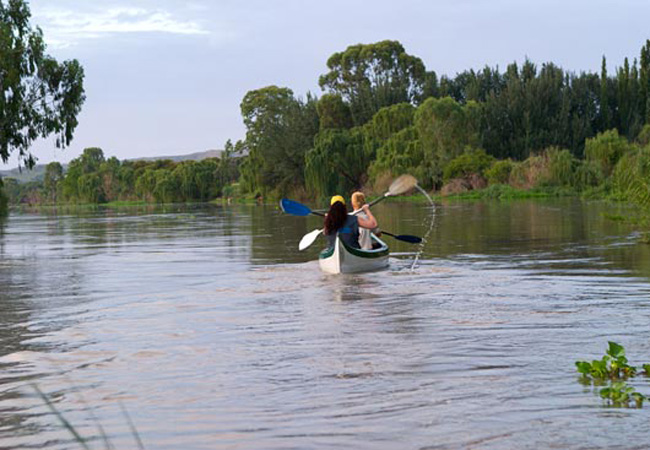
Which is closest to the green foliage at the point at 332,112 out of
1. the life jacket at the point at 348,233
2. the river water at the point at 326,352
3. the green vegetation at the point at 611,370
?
the river water at the point at 326,352

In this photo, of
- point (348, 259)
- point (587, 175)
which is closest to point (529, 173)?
point (587, 175)

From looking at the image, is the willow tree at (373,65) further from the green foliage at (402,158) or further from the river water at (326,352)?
the river water at (326,352)

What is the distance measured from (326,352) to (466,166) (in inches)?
2043

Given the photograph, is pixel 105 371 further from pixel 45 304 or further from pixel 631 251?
pixel 631 251

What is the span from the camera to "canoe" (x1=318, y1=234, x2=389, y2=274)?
1471 centimetres

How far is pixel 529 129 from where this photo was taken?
212ft

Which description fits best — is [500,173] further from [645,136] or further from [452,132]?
[645,136]

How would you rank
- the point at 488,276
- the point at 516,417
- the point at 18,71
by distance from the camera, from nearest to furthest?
1. the point at 516,417
2. the point at 488,276
3. the point at 18,71

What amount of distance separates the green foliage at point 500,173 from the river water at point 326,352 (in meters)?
40.0

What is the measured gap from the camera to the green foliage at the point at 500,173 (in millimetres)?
57344

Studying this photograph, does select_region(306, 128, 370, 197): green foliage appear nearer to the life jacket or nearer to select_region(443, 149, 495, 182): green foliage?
select_region(443, 149, 495, 182): green foliage

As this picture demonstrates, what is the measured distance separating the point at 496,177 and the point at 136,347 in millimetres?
50650

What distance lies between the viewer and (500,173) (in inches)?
2258

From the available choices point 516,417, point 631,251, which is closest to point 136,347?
point 516,417
